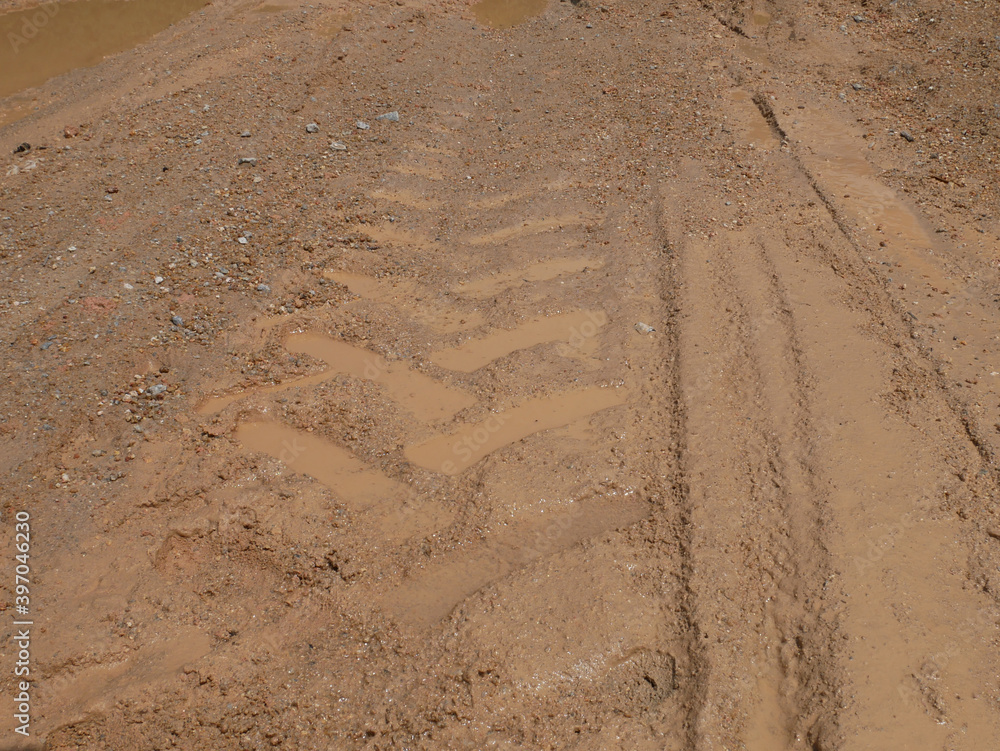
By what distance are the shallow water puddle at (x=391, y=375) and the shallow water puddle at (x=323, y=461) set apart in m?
0.57

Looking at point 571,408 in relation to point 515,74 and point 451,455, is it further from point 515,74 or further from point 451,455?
point 515,74

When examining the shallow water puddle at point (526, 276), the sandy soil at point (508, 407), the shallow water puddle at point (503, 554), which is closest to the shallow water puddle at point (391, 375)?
the sandy soil at point (508, 407)

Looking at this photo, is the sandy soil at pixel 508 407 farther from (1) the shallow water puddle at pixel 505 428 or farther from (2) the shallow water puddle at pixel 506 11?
(2) the shallow water puddle at pixel 506 11

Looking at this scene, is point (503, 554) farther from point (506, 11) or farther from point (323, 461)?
point (506, 11)

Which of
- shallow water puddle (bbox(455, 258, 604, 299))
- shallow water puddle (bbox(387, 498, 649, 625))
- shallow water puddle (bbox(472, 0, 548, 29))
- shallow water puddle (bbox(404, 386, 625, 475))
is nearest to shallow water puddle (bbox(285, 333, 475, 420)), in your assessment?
shallow water puddle (bbox(404, 386, 625, 475))

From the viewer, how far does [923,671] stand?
334 cm

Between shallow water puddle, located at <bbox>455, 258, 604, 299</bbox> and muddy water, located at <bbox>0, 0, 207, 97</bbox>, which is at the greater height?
muddy water, located at <bbox>0, 0, 207, 97</bbox>

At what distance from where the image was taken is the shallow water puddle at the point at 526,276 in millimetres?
5574

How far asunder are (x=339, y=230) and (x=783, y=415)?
399cm

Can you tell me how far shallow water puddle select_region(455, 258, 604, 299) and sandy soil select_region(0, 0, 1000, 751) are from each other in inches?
1.4

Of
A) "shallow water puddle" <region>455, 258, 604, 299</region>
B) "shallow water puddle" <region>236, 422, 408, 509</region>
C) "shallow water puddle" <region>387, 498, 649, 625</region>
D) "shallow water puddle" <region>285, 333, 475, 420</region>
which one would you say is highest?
"shallow water puddle" <region>455, 258, 604, 299</region>

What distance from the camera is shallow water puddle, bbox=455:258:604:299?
557 cm

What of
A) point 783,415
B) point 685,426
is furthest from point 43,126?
point 783,415

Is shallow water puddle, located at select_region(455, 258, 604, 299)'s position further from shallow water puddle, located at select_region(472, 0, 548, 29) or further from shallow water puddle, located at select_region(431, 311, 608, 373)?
shallow water puddle, located at select_region(472, 0, 548, 29)
